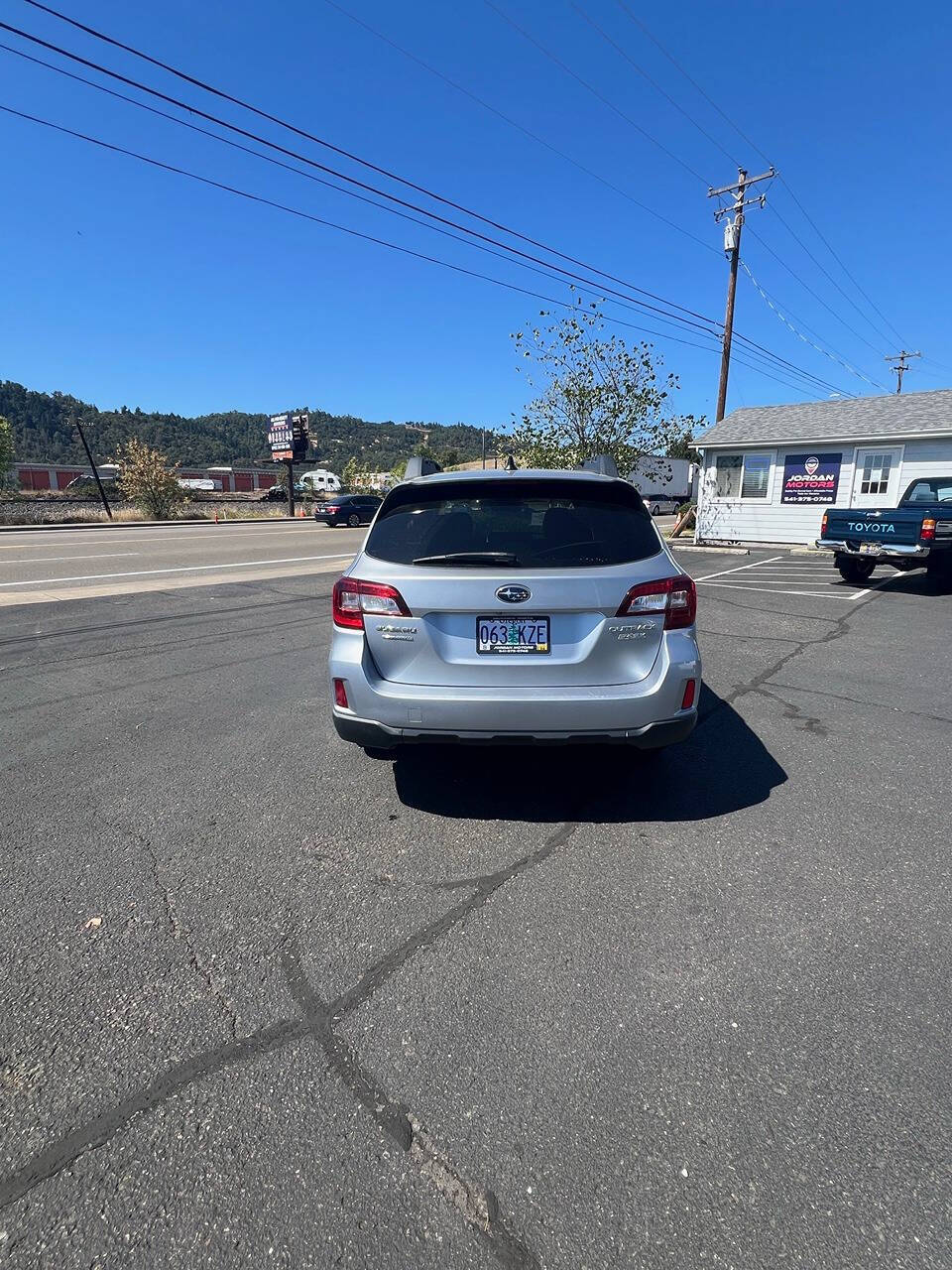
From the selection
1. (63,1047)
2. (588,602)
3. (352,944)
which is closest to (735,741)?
(588,602)

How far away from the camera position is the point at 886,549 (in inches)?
434

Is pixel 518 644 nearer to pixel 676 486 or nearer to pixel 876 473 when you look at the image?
pixel 876 473

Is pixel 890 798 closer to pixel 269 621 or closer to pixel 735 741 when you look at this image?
pixel 735 741

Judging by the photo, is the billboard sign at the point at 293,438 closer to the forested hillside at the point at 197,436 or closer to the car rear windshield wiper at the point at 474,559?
the car rear windshield wiper at the point at 474,559

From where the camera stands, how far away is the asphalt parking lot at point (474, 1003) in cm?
159

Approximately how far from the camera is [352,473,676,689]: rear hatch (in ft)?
10.3

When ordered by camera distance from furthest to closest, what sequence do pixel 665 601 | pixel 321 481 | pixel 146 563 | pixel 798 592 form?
pixel 321 481
pixel 146 563
pixel 798 592
pixel 665 601

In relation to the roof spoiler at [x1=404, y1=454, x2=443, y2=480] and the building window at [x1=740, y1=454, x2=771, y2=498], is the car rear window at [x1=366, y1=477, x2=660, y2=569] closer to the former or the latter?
the roof spoiler at [x1=404, y1=454, x2=443, y2=480]

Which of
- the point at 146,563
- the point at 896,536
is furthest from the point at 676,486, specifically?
the point at 146,563

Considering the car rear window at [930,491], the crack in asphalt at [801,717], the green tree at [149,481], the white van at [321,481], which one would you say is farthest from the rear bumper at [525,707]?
the white van at [321,481]

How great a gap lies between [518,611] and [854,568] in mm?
11485

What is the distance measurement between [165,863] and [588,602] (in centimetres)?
231

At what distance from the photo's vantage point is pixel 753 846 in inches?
126

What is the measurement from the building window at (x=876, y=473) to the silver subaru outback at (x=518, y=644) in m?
19.5
